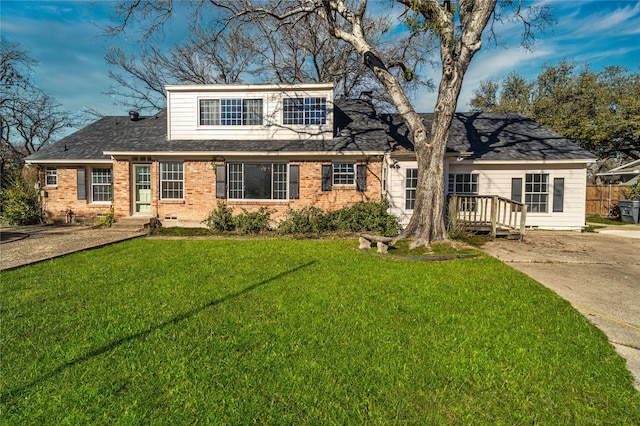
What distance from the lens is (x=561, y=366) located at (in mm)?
2998

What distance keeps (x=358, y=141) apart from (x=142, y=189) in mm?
9309

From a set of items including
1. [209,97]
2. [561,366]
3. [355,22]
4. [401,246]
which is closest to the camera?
[561,366]

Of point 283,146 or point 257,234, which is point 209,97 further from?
point 257,234

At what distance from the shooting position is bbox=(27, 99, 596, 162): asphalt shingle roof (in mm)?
12172

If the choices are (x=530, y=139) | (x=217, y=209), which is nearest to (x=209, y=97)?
(x=217, y=209)

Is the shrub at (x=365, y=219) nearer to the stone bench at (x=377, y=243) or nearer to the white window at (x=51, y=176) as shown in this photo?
the stone bench at (x=377, y=243)

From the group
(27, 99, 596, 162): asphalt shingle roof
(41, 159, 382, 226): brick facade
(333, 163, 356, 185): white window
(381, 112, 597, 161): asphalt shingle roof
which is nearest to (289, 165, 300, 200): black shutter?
(41, 159, 382, 226): brick facade

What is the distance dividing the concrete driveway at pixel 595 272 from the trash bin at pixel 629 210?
6.13m

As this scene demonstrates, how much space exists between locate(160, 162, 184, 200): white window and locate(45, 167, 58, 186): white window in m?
5.77

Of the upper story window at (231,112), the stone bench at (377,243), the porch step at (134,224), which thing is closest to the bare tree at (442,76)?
the stone bench at (377,243)

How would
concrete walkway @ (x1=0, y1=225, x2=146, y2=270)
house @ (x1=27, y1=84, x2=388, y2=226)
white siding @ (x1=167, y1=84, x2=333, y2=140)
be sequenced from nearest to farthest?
concrete walkway @ (x1=0, y1=225, x2=146, y2=270) → house @ (x1=27, y1=84, x2=388, y2=226) → white siding @ (x1=167, y1=84, x2=333, y2=140)

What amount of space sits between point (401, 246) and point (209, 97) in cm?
1023

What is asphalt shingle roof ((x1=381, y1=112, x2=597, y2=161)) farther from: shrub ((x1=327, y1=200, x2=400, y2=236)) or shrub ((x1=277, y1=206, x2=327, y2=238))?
shrub ((x1=277, y1=206, x2=327, y2=238))

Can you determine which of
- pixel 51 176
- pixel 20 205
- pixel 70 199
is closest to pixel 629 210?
pixel 70 199
